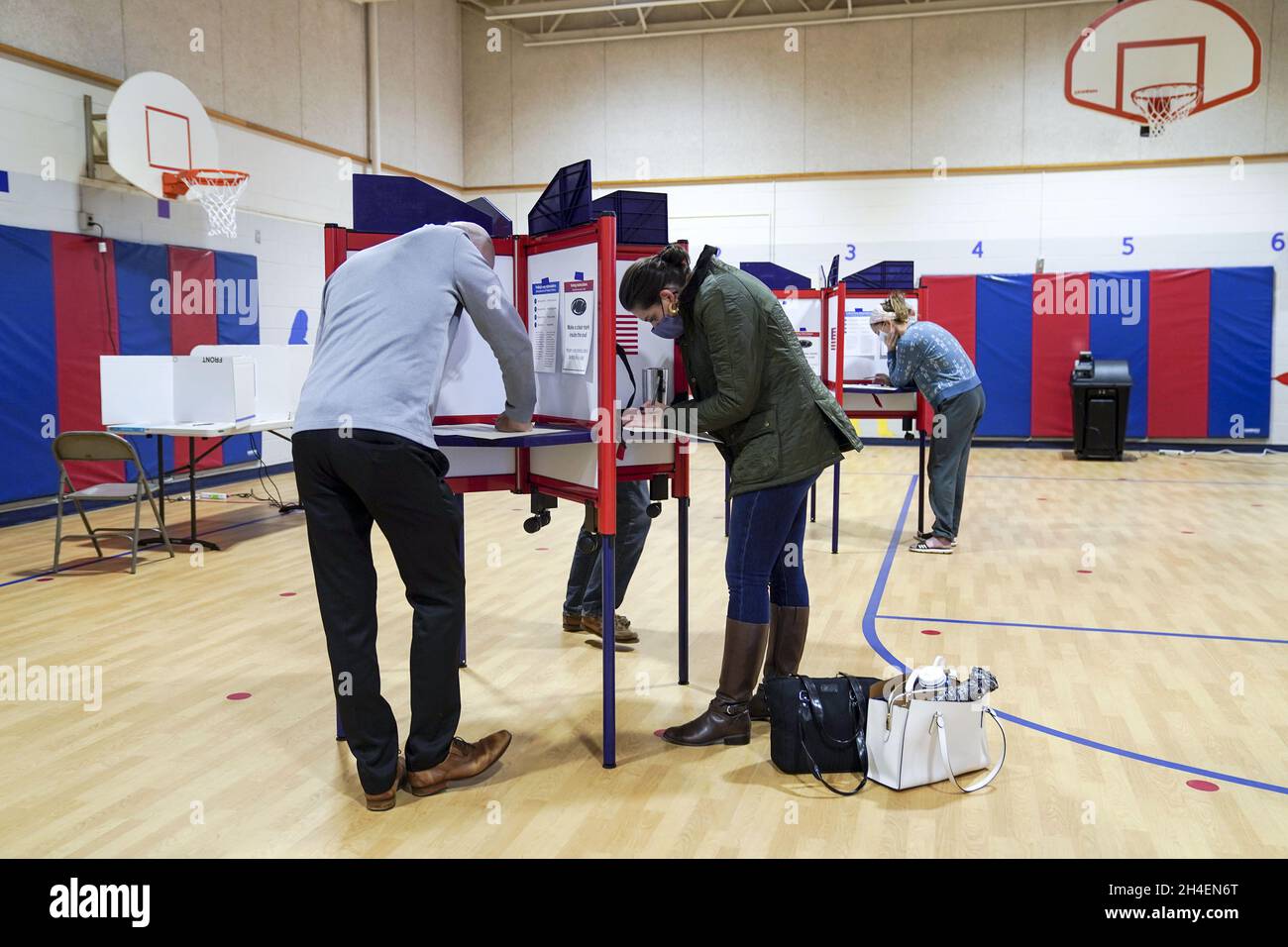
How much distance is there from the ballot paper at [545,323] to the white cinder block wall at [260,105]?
207 inches

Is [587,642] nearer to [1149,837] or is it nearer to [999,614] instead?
[999,614]

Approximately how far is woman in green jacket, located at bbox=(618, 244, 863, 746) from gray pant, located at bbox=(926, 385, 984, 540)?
3097 millimetres

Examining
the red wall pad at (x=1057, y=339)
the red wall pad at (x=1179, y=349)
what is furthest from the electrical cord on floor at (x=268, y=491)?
the red wall pad at (x=1179, y=349)

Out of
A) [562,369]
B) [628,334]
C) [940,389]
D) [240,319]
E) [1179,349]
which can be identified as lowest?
[940,389]

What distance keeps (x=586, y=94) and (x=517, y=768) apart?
11.3 metres

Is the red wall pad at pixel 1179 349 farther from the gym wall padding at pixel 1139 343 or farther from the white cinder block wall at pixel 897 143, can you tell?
the white cinder block wall at pixel 897 143

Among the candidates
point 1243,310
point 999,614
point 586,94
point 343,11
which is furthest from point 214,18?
point 1243,310

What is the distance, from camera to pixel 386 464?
2.51m

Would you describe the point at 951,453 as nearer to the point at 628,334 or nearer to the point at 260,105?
the point at 628,334

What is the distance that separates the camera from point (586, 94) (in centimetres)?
1292

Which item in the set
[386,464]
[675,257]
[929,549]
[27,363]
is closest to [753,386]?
[675,257]

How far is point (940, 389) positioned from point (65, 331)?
19.1 feet

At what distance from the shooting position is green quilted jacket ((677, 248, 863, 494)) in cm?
291

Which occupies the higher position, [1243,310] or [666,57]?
[666,57]
